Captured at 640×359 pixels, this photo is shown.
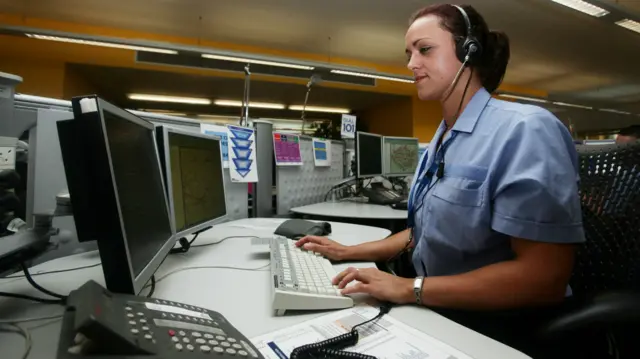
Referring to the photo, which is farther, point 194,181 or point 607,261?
point 194,181

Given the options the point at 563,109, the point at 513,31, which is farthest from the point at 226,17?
the point at 563,109

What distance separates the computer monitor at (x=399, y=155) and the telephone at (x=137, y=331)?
7.71 feet

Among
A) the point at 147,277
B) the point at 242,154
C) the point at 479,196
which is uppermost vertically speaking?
the point at 242,154

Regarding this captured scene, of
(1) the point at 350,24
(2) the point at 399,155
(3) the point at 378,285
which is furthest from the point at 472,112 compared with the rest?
(1) the point at 350,24

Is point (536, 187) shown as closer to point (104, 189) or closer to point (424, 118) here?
point (104, 189)

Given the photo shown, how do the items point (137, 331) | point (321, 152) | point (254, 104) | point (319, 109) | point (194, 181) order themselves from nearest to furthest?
point (137, 331)
point (194, 181)
point (321, 152)
point (254, 104)
point (319, 109)

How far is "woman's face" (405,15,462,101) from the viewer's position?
948mm

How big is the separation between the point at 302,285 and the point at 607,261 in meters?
0.74

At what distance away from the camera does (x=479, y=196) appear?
0.77 m

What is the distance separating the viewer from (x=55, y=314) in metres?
0.61

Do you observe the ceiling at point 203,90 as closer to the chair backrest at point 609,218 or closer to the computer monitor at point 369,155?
the computer monitor at point 369,155

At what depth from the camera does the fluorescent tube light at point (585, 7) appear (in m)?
3.50

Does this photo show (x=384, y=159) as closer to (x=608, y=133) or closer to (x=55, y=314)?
(x=55, y=314)

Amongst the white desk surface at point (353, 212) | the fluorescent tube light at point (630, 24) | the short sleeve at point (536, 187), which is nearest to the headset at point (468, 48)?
the short sleeve at point (536, 187)
